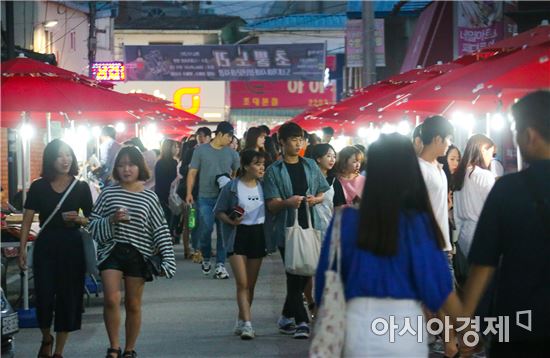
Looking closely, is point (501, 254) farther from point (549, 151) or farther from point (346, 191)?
point (346, 191)

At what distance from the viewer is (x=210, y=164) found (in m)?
15.7

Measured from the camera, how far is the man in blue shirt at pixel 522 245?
5.04 m

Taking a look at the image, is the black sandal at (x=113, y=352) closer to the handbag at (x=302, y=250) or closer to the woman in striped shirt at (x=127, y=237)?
the woman in striped shirt at (x=127, y=237)

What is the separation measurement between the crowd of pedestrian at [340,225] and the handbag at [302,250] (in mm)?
137

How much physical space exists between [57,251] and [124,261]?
542mm

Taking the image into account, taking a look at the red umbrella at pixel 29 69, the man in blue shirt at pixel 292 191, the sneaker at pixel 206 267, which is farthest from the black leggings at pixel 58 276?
the sneaker at pixel 206 267

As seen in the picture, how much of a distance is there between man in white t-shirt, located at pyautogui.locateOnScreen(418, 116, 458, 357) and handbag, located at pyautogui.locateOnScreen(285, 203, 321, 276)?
4.46ft

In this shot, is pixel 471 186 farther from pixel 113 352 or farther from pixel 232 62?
pixel 232 62

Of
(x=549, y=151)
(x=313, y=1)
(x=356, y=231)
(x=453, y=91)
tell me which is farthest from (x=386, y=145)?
(x=313, y=1)

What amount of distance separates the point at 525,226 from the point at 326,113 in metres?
16.0

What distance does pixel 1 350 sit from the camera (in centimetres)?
820

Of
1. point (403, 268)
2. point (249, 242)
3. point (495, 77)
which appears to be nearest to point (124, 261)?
point (249, 242)

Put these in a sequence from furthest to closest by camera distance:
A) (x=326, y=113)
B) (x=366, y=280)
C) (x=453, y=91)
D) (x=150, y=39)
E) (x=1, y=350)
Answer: (x=150, y=39) → (x=326, y=113) → (x=453, y=91) → (x=1, y=350) → (x=366, y=280)

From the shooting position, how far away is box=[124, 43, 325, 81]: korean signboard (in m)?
42.6
